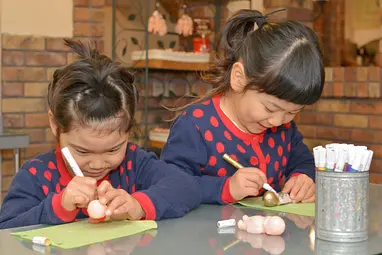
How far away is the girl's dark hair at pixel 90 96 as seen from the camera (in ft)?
4.34

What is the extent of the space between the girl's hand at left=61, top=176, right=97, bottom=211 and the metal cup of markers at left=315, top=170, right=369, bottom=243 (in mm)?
394

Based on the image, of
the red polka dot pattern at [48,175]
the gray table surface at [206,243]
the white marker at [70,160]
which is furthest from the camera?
the red polka dot pattern at [48,175]

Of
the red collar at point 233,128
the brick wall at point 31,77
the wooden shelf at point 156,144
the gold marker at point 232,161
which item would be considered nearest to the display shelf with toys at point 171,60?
the brick wall at point 31,77

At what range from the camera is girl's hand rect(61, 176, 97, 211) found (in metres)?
1.14

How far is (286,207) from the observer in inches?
55.3

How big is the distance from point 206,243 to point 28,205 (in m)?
0.39

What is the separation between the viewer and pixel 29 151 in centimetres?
325

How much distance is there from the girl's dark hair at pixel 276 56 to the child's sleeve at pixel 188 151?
160 mm

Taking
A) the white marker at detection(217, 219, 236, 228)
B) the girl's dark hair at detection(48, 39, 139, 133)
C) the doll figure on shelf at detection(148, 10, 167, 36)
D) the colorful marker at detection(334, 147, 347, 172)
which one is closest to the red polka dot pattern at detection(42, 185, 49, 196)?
the girl's dark hair at detection(48, 39, 139, 133)

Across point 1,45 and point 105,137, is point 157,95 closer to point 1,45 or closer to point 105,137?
point 1,45

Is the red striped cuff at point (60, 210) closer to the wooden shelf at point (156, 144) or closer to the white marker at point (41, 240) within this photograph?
the white marker at point (41, 240)

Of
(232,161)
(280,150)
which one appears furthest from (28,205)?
(280,150)

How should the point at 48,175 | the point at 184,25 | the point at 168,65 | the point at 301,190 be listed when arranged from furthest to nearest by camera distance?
1. the point at 184,25
2. the point at 168,65
3. the point at 301,190
4. the point at 48,175

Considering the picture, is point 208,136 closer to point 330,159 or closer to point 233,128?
point 233,128
